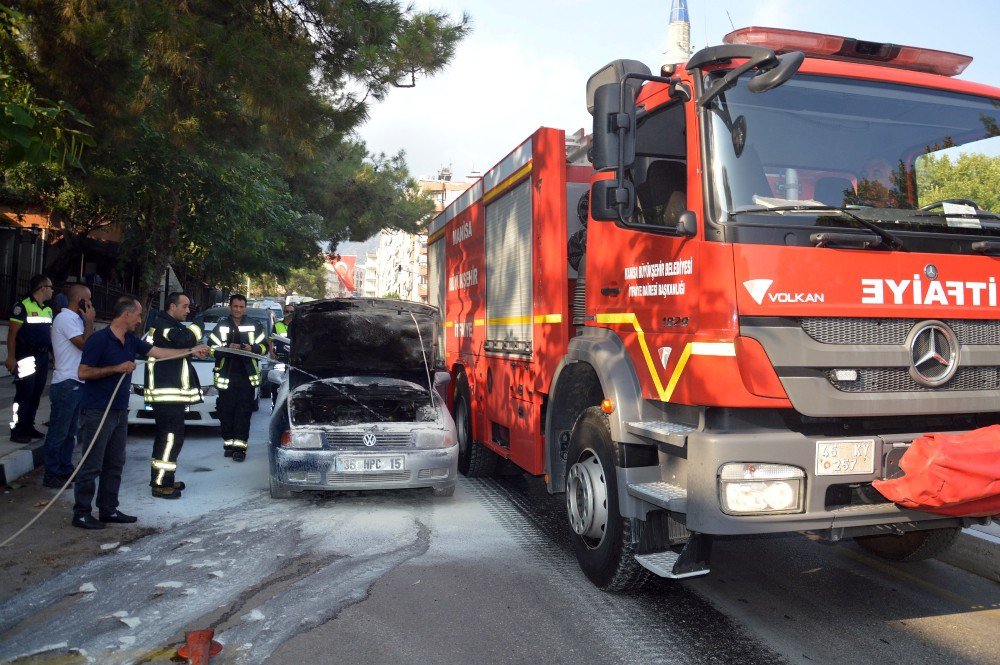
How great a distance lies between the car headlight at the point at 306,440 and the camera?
262 inches

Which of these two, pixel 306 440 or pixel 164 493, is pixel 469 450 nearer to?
pixel 306 440

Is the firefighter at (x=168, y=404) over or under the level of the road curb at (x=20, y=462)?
over

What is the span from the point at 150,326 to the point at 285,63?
2623 mm

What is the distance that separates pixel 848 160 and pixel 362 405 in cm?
466

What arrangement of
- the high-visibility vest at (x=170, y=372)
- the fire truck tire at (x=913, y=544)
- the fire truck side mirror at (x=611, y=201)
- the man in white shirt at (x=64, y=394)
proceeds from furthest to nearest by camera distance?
the man in white shirt at (x=64, y=394) → the high-visibility vest at (x=170, y=372) → the fire truck tire at (x=913, y=544) → the fire truck side mirror at (x=611, y=201)

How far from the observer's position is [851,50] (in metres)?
4.45

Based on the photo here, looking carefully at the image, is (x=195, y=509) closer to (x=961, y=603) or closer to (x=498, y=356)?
(x=498, y=356)

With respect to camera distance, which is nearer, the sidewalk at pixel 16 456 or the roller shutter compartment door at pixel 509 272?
the roller shutter compartment door at pixel 509 272

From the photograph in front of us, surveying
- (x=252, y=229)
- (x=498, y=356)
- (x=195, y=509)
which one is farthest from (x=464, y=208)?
(x=252, y=229)

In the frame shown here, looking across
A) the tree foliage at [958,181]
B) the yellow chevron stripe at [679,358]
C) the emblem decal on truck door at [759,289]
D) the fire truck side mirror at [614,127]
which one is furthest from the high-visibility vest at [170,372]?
the tree foliage at [958,181]

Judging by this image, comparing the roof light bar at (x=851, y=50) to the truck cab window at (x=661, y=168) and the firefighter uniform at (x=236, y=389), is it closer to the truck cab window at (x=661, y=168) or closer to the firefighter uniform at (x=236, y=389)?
the truck cab window at (x=661, y=168)

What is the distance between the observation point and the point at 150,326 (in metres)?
7.32

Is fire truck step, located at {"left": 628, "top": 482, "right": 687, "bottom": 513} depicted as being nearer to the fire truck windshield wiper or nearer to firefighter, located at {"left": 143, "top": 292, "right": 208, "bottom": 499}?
the fire truck windshield wiper

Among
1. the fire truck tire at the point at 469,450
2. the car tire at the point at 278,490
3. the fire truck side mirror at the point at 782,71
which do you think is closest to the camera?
the fire truck side mirror at the point at 782,71
